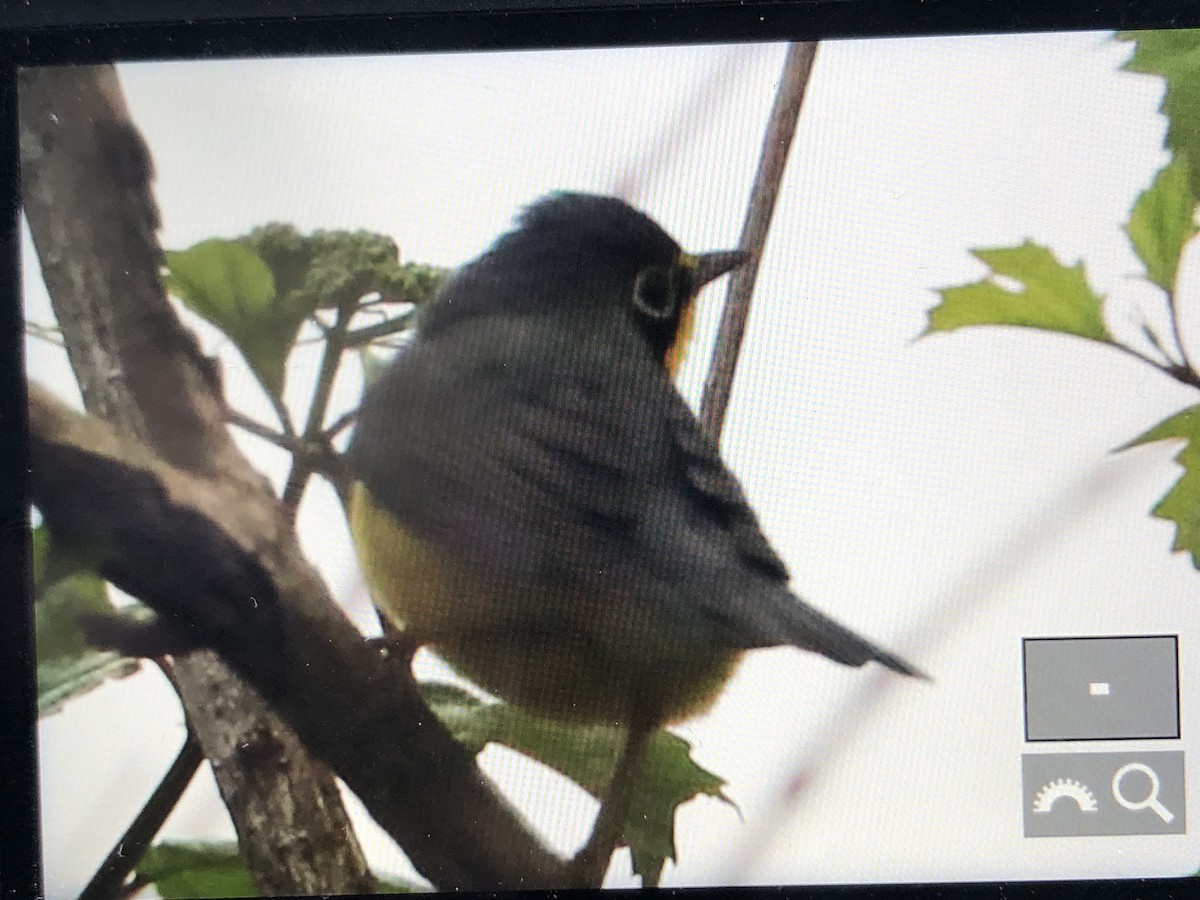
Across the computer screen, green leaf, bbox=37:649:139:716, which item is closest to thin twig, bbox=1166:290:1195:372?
the computer screen

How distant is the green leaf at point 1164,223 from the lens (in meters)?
0.52

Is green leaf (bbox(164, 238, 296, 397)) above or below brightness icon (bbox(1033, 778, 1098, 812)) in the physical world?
above

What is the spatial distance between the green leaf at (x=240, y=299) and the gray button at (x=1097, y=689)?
0.38 m

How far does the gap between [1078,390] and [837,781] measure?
0.22 metres

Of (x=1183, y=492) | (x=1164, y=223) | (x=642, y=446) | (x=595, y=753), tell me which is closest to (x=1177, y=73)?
(x=1164, y=223)

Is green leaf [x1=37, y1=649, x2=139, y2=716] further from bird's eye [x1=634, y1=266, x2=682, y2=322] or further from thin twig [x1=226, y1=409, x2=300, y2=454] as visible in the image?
bird's eye [x1=634, y1=266, x2=682, y2=322]

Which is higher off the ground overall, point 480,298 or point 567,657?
point 480,298

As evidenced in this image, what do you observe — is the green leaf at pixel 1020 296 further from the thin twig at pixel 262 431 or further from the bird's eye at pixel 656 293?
the thin twig at pixel 262 431

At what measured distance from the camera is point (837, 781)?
0.52m

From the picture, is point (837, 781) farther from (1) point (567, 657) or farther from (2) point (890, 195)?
(2) point (890, 195)

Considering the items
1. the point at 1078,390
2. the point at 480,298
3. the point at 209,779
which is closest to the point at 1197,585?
the point at 1078,390

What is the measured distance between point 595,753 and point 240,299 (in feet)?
0.89

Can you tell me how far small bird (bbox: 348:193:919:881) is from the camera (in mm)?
511

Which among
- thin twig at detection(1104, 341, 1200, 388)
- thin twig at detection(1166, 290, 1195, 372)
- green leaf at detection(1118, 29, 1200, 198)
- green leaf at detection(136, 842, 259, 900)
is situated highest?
green leaf at detection(1118, 29, 1200, 198)
